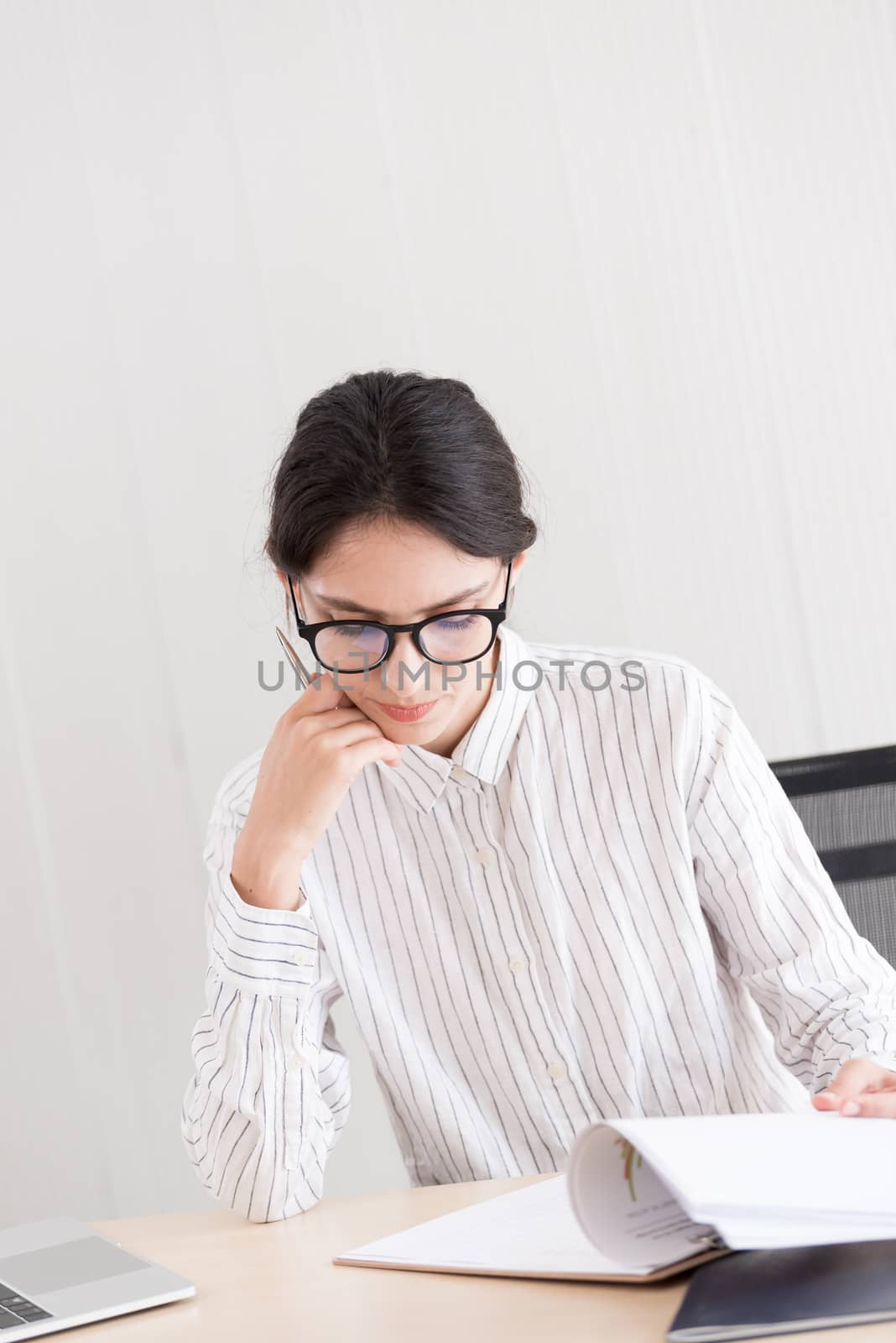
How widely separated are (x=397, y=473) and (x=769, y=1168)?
2.44 feet

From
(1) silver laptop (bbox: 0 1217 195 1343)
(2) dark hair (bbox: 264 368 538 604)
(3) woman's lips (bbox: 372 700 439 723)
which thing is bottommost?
(1) silver laptop (bbox: 0 1217 195 1343)

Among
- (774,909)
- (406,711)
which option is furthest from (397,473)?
(774,909)

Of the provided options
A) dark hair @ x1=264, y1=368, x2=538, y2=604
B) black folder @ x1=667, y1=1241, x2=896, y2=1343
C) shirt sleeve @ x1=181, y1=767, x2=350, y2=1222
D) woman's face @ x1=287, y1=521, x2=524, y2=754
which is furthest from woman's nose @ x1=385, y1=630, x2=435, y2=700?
black folder @ x1=667, y1=1241, x2=896, y2=1343

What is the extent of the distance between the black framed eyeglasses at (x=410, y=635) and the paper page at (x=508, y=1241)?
51 cm

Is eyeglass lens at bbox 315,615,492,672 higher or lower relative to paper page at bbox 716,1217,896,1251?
higher

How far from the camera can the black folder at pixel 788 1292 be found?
27.5 inches

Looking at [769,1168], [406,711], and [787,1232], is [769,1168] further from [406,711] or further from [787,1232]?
[406,711]

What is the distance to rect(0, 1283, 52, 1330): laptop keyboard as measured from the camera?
92 centimetres

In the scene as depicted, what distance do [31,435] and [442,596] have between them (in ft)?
3.39

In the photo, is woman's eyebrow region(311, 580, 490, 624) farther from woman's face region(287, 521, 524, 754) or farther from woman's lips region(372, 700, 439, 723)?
woman's lips region(372, 700, 439, 723)

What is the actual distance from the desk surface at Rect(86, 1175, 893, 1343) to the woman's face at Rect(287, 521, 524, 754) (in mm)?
478

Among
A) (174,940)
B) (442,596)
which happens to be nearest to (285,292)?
(442,596)

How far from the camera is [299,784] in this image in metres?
1.28

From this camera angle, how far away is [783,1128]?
0.81 metres
